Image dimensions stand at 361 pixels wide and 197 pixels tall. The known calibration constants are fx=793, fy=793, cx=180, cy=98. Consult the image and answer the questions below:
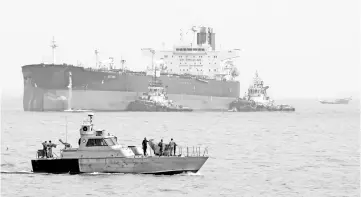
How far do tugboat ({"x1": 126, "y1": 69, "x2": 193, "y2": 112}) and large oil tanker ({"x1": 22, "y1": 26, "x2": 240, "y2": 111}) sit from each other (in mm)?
1358

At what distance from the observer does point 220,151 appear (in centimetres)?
5862

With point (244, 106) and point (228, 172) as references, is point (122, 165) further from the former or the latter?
point (244, 106)

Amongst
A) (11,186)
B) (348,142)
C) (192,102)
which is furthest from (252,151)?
(192,102)

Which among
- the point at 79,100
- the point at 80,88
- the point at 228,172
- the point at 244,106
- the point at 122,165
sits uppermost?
the point at 80,88

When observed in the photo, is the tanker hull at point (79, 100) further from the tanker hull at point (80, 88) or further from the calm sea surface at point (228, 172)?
the calm sea surface at point (228, 172)

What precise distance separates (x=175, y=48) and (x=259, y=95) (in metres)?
20.1

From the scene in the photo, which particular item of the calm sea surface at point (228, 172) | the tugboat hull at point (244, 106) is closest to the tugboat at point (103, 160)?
the calm sea surface at point (228, 172)

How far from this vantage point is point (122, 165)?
129 feet

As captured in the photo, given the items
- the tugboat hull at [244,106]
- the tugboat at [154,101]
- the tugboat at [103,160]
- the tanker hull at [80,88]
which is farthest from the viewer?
the tugboat hull at [244,106]

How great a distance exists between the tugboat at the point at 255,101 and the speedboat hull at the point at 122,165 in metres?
118

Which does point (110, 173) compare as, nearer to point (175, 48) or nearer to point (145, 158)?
point (145, 158)

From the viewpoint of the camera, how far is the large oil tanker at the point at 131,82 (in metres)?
124

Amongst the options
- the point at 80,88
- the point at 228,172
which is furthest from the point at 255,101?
the point at 228,172

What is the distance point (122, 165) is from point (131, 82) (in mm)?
94657
